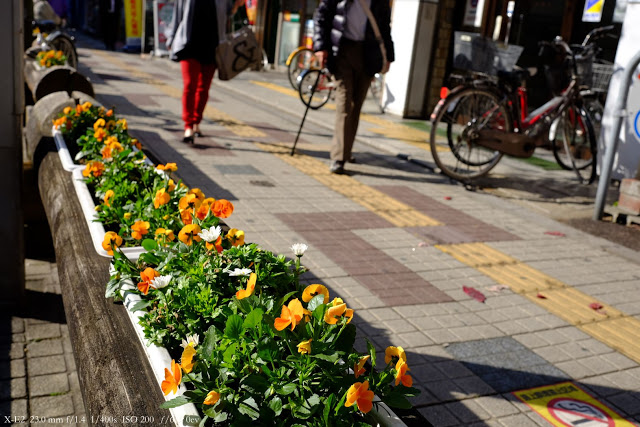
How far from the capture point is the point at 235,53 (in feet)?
27.0

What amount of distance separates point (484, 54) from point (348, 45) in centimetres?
163

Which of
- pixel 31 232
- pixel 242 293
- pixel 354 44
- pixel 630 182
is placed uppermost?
pixel 354 44

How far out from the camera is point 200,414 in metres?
1.68

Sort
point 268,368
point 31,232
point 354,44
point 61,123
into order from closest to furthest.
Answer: point 268,368, point 61,123, point 31,232, point 354,44

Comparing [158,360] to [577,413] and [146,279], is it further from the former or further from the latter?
[577,413]

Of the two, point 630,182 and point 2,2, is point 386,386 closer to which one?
point 2,2

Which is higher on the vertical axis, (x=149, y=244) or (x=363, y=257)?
(x=149, y=244)

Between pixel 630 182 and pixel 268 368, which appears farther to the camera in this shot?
pixel 630 182

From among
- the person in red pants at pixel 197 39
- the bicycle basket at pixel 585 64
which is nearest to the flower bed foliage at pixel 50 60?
the person in red pants at pixel 197 39

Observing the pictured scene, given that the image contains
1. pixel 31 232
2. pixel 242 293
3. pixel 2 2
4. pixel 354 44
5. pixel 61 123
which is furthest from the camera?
pixel 354 44

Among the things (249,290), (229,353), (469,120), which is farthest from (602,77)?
(229,353)

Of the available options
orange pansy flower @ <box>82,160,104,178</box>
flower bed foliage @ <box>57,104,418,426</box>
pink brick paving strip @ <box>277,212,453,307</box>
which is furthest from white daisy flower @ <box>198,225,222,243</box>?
pink brick paving strip @ <box>277,212,453,307</box>

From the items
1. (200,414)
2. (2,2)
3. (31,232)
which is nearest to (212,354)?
(200,414)

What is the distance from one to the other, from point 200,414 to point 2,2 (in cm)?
287
